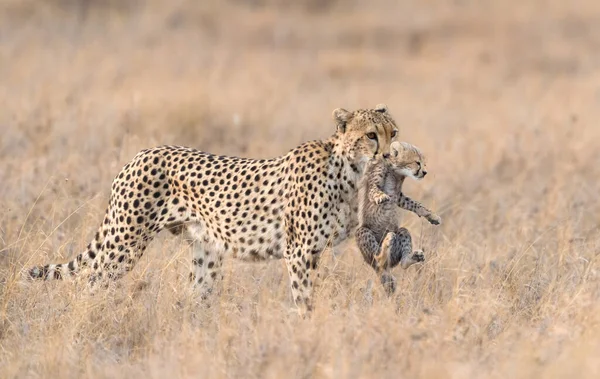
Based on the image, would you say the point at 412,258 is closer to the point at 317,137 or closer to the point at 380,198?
the point at 380,198

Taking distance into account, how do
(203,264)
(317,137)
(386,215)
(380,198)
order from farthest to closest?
(317,137)
(203,264)
(386,215)
(380,198)

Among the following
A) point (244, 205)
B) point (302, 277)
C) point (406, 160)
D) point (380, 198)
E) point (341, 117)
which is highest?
point (341, 117)

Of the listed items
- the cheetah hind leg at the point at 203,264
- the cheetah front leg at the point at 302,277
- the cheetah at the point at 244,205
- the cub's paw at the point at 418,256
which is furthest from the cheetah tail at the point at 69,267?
the cub's paw at the point at 418,256

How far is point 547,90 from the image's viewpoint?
12.8 metres

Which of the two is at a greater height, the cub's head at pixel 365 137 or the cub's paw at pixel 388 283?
the cub's head at pixel 365 137

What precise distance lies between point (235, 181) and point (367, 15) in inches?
526

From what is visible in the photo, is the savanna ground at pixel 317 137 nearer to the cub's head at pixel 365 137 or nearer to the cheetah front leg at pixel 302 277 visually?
the cheetah front leg at pixel 302 277

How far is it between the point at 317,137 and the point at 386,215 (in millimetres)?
5252

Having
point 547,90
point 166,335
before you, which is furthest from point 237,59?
point 166,335

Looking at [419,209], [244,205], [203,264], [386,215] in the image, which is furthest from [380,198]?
[203,264]

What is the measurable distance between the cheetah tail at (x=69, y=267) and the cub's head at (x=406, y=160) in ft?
4.58

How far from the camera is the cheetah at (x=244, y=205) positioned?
474 centimetres

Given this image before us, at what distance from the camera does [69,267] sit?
16.5ft

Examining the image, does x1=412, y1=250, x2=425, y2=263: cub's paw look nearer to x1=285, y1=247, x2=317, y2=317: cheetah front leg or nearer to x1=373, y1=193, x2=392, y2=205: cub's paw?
x1=373, y1=193, x2=392, y2=205: cub's paw
